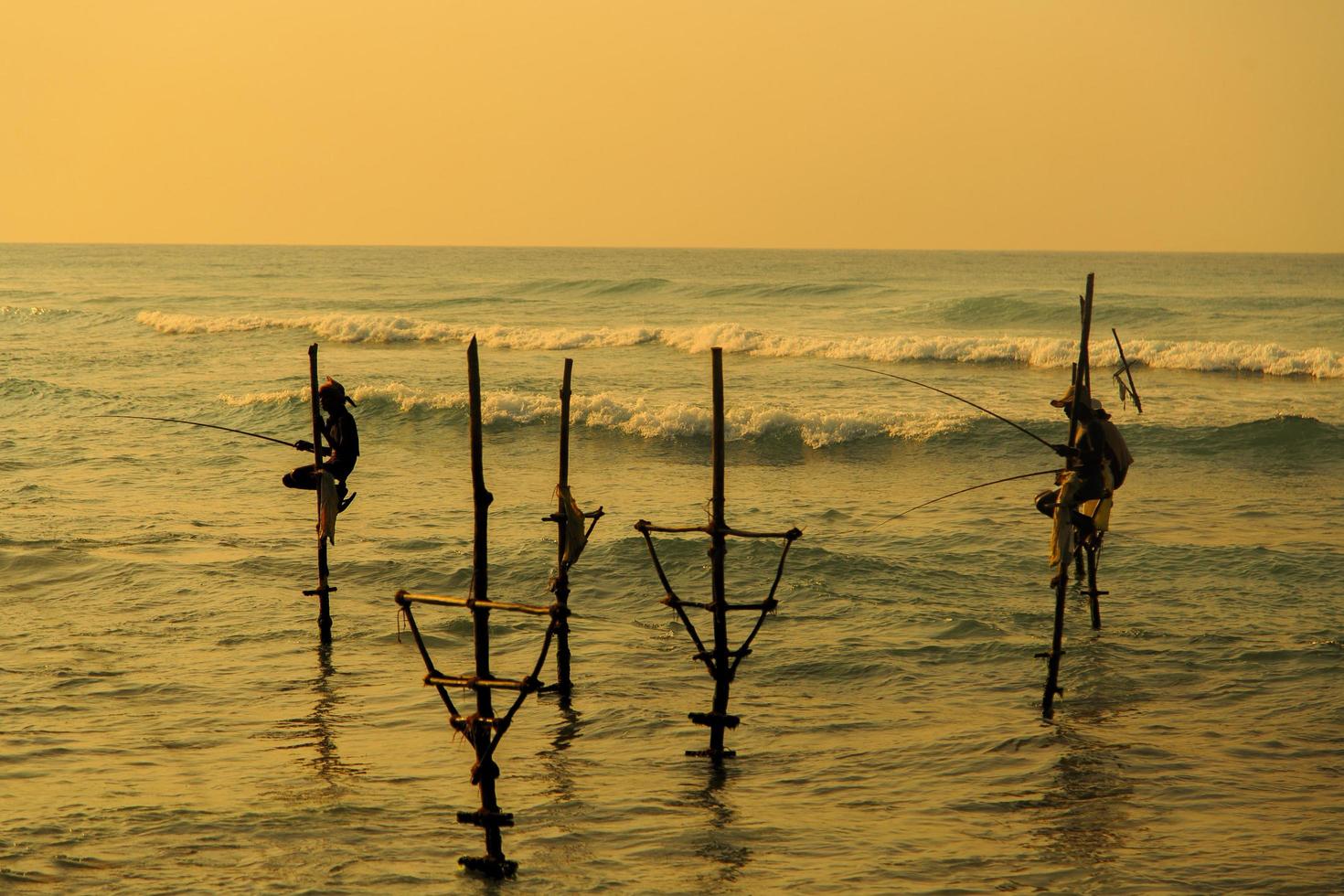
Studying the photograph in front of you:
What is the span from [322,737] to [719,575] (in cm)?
330

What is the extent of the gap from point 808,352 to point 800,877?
1206 inches

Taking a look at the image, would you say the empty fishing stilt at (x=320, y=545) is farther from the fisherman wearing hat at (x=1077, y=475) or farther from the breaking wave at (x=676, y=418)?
the breaking wave at (x=676, y=418)

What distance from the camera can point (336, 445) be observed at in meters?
11.0

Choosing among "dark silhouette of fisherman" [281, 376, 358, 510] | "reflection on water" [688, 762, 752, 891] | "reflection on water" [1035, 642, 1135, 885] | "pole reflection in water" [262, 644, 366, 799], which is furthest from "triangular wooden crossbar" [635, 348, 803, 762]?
"dark silhouette of fisherman" [281, 376, 358, 510]

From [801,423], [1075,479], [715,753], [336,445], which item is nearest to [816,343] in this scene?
[801,423]

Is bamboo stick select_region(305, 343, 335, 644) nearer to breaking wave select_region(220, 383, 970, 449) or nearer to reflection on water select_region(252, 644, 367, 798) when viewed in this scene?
reflection on water select_region(252, 644, 367, 798)

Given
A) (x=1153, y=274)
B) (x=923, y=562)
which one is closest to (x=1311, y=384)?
(x=923, y=562)

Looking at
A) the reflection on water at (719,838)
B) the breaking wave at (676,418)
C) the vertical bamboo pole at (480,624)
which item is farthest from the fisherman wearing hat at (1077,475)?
the breaking wave at (676,418)

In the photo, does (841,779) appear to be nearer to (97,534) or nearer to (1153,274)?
(97,534)

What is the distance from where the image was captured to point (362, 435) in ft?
86.8

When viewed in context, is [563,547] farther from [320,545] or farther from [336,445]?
[320,545]

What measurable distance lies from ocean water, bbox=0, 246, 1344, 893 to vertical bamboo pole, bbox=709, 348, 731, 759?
0.42 m

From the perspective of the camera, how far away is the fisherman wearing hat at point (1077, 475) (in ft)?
32.2

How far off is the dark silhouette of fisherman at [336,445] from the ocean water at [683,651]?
1.72 metres
